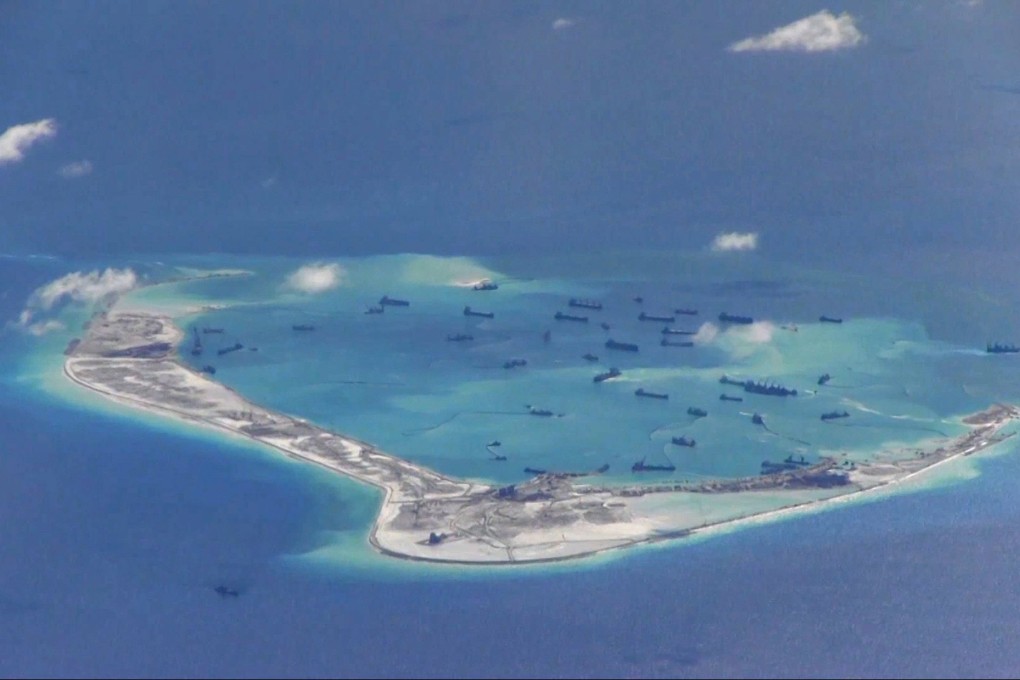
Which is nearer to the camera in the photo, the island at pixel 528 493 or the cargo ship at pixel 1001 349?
the island at pixel 528 493

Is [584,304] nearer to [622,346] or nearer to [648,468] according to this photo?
[622,346]

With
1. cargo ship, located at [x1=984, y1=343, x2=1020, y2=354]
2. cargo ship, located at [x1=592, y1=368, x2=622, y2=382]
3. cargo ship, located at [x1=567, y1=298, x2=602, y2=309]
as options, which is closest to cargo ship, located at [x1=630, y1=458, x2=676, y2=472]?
cargo ship, located at [x1=592, y1=368, x2=622, y2=382]

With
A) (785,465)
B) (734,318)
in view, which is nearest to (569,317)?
(734,318)

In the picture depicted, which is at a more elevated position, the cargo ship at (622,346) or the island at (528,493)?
the cargo ship at (622,346)

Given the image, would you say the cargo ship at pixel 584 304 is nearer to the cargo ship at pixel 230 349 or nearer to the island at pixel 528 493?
the cargo ship at pixel 230 349

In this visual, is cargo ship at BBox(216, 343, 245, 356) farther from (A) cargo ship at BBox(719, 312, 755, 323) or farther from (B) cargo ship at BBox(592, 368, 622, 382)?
(A) cargo ship at BBox(719, 312, 755, 323)

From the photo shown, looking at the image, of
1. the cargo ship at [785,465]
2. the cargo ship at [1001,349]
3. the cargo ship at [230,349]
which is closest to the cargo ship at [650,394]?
the cargo ship at [785,465]
